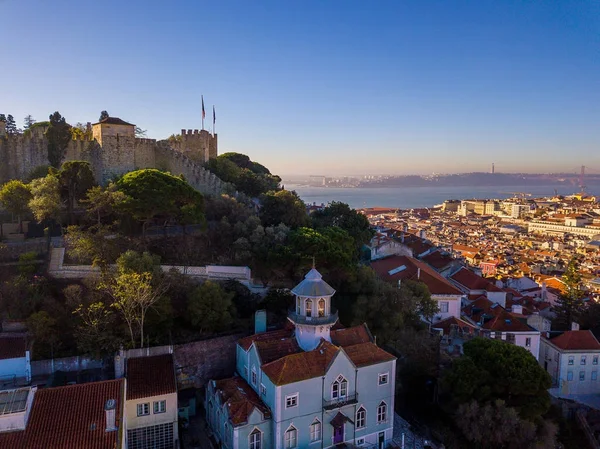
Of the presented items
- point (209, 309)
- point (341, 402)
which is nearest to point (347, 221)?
point (209, 309)

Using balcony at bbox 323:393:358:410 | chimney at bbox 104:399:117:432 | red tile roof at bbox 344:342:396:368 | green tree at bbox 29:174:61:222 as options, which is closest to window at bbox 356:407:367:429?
balcony at bbox 323:393:358:410

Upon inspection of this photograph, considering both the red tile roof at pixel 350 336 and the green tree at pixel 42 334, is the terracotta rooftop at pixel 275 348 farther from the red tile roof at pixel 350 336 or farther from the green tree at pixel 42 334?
the green tree at pixel 42 334

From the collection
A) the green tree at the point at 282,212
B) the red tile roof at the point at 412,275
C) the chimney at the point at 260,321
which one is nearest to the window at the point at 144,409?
the chimney at the point at 260,321

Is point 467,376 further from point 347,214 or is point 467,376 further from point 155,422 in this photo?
point 347,214

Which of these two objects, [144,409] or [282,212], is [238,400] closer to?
[144,409]

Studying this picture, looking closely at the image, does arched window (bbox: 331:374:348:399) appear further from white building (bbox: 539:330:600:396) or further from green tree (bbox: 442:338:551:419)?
white building (bbox: 539:330:600:396)

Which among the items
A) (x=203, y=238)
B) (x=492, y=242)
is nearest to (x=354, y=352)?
(x=203, y=238)
